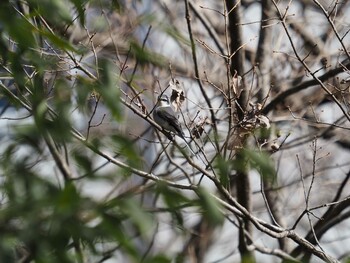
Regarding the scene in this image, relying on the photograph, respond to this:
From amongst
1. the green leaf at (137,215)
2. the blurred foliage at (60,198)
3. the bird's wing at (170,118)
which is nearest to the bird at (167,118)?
the bird's wing at (170,118)

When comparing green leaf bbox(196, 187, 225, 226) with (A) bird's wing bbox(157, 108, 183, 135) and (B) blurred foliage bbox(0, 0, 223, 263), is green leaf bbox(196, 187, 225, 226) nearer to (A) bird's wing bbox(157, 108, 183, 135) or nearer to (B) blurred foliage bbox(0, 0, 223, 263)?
(B) blurred foliage bbox(0, 0, 223, 263)

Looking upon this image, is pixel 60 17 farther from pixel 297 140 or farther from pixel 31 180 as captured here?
pixel 297 140

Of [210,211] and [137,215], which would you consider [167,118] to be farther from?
[137,215]

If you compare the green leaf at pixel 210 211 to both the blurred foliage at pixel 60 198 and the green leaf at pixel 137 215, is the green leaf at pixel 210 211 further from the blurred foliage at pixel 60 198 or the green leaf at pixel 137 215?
the green leaf at pixel 137 215

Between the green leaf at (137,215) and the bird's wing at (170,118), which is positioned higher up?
the bird's wing at (170,118)

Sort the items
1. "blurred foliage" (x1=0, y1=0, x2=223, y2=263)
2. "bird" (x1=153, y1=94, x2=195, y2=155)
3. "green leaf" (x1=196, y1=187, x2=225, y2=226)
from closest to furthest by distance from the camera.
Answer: "blurred foliage" (x1=0, y1=0, x2=223, y2=263) < "green leaf" (x1=196, y1=187, x2=225, y2=226) < "bird" (x1=153, y1=94, x2=195, y2=155)

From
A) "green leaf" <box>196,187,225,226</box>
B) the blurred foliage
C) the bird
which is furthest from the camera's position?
the bird

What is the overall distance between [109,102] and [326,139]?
4.52 m

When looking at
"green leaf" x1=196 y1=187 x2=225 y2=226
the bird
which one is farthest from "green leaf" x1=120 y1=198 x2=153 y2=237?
the bird

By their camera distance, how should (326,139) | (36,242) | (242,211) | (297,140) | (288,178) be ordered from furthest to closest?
(288,178) → (326,139) → (297,140) → (242,211) → (36,242)

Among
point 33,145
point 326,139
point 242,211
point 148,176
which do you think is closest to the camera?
point 33,145

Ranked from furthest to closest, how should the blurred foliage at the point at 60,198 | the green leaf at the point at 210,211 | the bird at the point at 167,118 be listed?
the bird at the point at 167,118 < the green leaf at the point at 210,211 < the blurred foliage at the point at 60,198

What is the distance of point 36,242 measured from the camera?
1.62m

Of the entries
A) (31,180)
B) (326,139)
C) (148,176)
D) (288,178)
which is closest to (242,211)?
(148,176)
